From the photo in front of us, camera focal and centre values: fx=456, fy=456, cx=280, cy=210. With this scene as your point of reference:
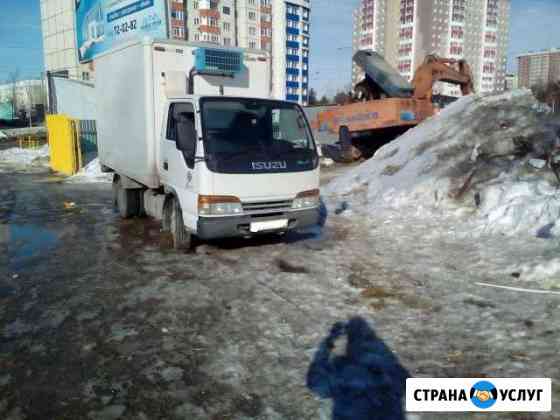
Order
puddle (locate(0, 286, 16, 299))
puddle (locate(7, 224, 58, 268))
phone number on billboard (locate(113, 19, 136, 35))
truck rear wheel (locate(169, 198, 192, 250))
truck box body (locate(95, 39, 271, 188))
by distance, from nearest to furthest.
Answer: puddle (locate(0, 286, 16, 299)) → truck rear wheel (locate(169, 198, 192, 250)) → puddle (locate(7, 224, 58, 268)) → truck box body (locate(95, 39, 271, 188)) → phone number on billboard (locate(113, 19, 136, 35))

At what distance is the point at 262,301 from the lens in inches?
208

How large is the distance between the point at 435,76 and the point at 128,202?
11425mm

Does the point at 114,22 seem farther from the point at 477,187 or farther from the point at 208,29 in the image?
the point at 208,29

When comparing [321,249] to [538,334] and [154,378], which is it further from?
[154,378]

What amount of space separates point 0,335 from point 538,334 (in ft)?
16.8

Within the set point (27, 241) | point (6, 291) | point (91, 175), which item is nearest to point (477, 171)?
point (6, 291)

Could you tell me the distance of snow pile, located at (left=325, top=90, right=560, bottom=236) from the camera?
768cm

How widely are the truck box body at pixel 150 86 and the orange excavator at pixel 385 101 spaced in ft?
27.2

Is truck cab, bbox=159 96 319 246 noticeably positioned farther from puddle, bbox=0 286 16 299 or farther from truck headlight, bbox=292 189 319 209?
puddle, bbox=0 286 16 299

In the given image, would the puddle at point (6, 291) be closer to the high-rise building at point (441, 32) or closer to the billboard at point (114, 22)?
the billboard at point (114, 22)

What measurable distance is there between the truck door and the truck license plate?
0.84 m

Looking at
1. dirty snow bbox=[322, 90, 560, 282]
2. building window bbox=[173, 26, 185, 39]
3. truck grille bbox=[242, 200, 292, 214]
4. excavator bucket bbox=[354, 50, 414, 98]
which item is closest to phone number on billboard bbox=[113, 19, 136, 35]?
excavator bucket bbox=[354, 50, 414, 98]

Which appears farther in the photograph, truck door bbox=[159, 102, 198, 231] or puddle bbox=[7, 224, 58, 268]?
puddle bbox=[7, 224, 58, 268]

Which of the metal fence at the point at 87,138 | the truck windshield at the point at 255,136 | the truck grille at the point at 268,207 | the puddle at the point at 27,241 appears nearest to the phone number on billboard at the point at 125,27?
the metal fence at the point at 87,138
